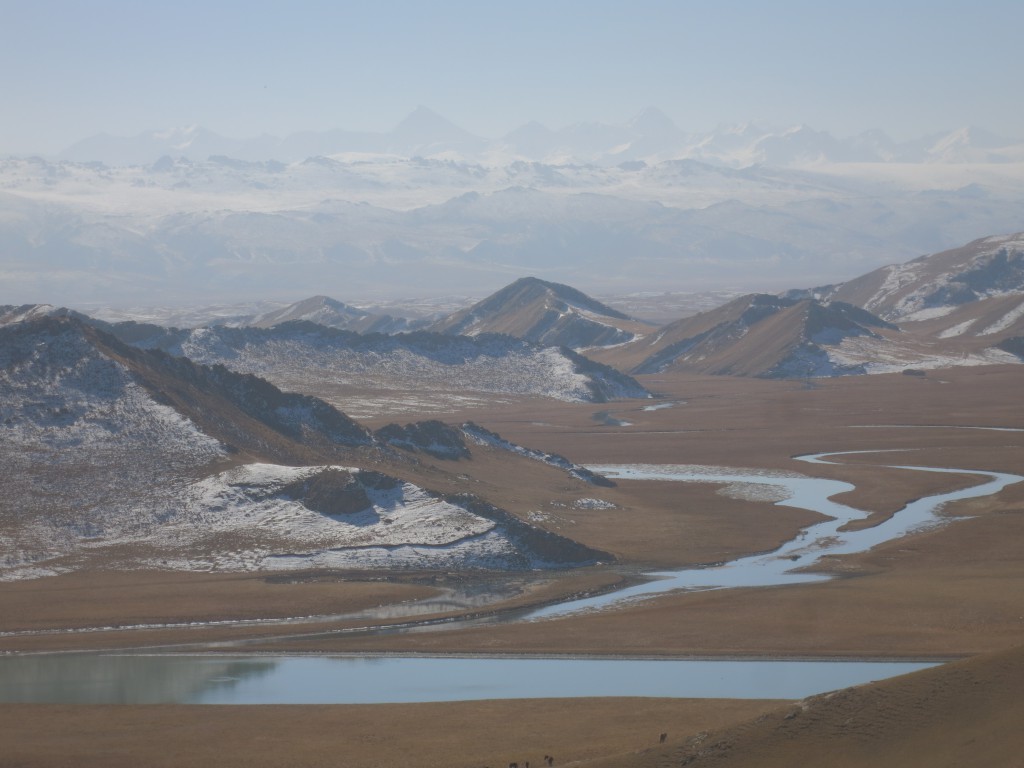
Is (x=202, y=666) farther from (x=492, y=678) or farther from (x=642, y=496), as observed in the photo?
(x=642, y=496)

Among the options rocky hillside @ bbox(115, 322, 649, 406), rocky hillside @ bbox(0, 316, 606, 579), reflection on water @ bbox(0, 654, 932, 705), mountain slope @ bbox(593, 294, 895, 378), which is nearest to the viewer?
reflection on water @ bbox(0, 654, 932, 705)

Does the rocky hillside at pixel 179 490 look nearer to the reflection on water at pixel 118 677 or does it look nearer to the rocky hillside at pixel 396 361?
the reflection on water at pixel 118 677

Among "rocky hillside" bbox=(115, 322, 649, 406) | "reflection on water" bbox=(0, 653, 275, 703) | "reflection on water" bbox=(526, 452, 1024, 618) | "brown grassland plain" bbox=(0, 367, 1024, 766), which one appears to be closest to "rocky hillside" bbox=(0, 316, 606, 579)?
"brown grassland plain" bbox=(0, 367, 1024, 766)

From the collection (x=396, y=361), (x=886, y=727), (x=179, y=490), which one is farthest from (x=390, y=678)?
(x=396, y=361)

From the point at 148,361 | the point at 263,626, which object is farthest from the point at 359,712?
the point at 148,361

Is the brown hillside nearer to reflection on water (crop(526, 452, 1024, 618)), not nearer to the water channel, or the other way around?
the water channel

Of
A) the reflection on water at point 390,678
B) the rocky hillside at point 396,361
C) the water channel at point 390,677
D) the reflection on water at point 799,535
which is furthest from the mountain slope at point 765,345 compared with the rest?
the reflection on water at point 390,678

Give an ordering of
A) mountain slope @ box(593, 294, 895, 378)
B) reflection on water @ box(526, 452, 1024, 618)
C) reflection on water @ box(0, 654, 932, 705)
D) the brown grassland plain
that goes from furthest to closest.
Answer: mountain slope @ box(593, 294, 895, 378)
reflection on water @ box(526, 452, 1024, 618)
reflection on water @ box(0, 654, 932, 705)
the brown grassland plain
